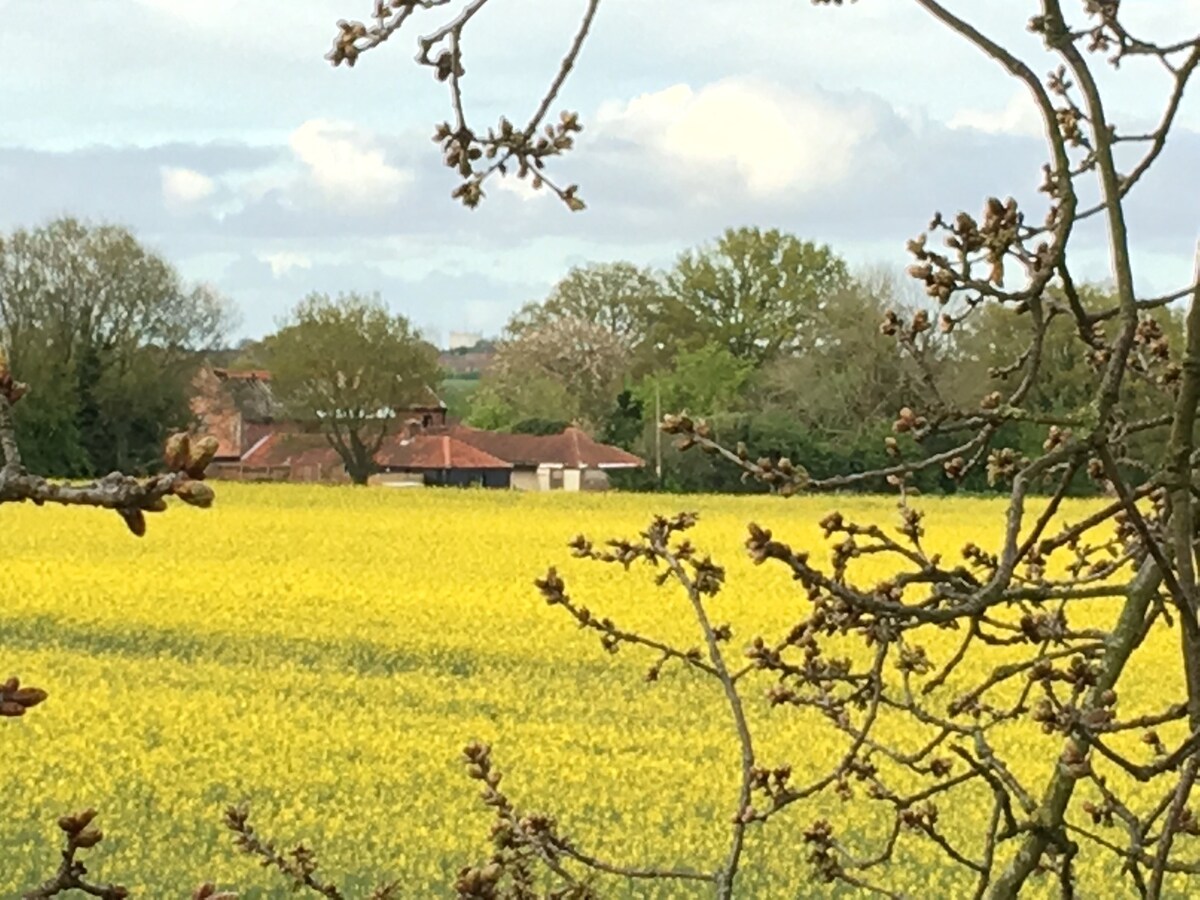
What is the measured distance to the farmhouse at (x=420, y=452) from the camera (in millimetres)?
31844

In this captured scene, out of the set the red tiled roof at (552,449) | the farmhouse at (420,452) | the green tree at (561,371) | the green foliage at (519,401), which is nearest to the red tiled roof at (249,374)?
the farmhouse at (420,452)

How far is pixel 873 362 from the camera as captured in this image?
19.5 m

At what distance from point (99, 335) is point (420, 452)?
27.1ft

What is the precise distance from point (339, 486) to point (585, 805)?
67.0ft

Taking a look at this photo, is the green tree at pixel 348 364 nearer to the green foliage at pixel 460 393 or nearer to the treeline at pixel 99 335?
the treeline at pixel 99 335

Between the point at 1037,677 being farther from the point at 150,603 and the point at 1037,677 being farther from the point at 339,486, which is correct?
the point at 339,486

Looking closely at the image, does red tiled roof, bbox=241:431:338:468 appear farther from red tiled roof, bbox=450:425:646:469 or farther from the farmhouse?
red tiled roof, bbox=450:425:646:469

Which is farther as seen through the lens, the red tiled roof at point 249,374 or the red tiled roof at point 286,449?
the red tiled roof at point 286,449

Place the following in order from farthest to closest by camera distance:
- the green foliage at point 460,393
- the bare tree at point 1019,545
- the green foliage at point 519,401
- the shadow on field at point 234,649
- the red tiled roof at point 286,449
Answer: the green foliage at point 460,393 < the green foliage at point 519,401 < the red tiled roof at point 286,449 < the shadow on field at point 234,649 < the bare tree at point 1019,545

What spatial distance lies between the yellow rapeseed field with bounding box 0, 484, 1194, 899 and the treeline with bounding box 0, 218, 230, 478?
28.4ft

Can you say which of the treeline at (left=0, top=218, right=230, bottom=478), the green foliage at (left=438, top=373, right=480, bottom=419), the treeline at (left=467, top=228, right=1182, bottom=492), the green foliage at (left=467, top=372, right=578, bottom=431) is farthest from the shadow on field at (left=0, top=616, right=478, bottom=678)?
the green foliage at (left=438, top=373, right=480, bottom=419)

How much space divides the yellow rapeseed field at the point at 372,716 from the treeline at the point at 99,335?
8.66 meters

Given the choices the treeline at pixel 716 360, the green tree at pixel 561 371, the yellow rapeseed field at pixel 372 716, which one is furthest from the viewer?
the green tree at pixel 561 371

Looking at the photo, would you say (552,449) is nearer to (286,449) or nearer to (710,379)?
(710,379)
